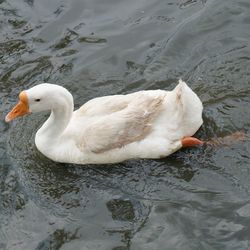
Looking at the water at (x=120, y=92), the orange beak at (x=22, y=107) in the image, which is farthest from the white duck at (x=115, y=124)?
the water at (x=120, y=92)

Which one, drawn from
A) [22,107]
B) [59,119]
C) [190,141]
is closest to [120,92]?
[59,119]

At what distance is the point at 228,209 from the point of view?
6.93 meters

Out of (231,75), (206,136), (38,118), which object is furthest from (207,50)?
(38,118)

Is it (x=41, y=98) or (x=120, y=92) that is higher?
(x=41, y=98)

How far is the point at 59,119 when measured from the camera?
769 cm

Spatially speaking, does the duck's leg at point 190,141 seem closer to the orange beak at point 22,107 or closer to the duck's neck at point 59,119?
the duck's neck at point 59,119

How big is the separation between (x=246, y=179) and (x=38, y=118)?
3.20 meters

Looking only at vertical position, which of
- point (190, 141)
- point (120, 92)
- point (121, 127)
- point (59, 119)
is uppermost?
point (59, 119)

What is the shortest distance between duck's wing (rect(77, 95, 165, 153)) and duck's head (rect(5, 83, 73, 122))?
500 mm

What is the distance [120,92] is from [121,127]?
1653mm

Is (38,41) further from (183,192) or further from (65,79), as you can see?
(183,192)

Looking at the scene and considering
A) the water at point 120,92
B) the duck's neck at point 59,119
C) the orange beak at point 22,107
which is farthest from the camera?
the duck's neck at point 59,119

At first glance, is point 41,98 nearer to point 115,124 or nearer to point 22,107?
point 22,107

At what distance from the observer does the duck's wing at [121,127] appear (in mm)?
7422
